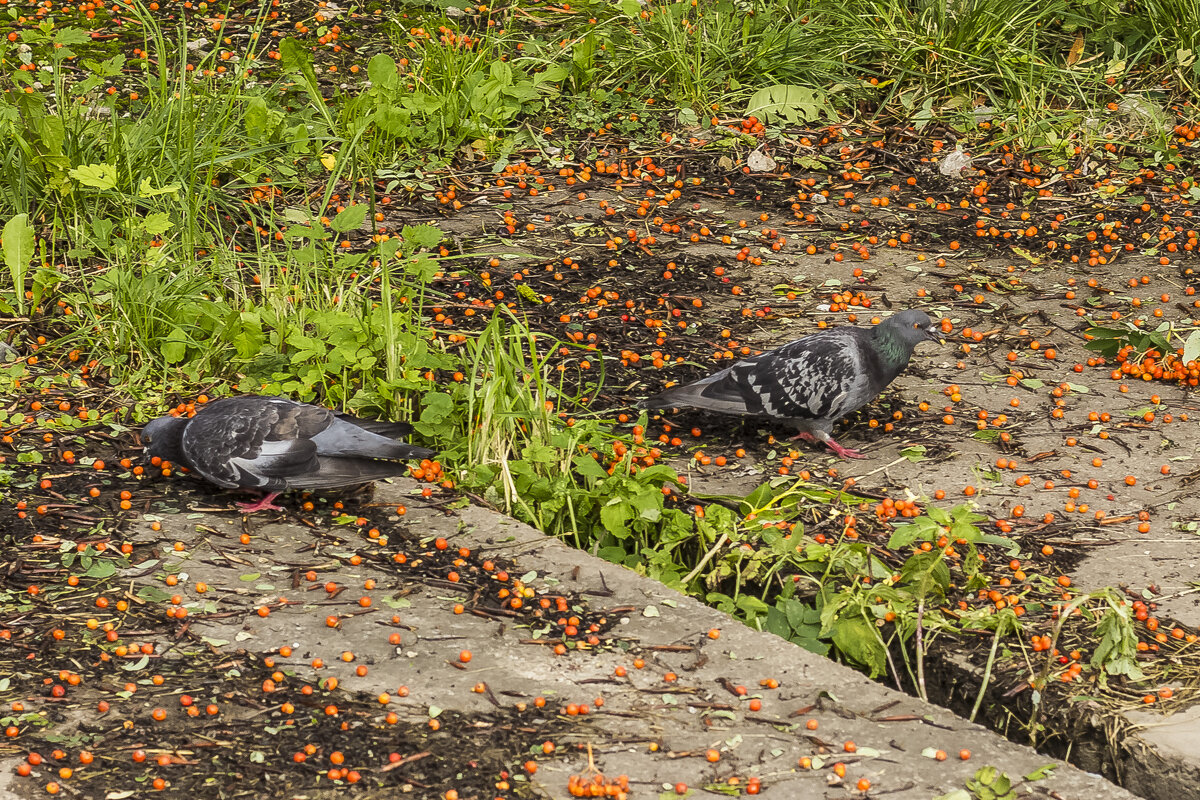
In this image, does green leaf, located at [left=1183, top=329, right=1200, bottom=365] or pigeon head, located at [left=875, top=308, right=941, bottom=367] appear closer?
green leaf, located at [left=1183, top=329, right=1200, bottom=365]

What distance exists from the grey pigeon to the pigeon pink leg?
1.48 meters

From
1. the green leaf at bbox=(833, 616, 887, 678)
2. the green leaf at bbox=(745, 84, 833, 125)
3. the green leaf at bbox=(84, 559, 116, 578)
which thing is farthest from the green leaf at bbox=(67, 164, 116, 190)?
the green leaf at bbox=(745, 84, 833, 125)

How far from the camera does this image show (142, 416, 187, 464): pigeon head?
4062mm

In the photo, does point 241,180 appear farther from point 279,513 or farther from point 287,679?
point 287,679

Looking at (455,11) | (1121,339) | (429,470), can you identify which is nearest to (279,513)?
(429,470)

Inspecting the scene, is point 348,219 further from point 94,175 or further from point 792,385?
point 792,385

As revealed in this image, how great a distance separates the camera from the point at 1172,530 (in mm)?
4117

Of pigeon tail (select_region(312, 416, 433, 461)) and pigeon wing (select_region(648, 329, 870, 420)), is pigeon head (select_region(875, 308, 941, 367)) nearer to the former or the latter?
pigeon wing (select_region(648, 329, 870, 420))

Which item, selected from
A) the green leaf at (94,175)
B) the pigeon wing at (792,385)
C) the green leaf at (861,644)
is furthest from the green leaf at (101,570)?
the green leaf at (861,644)

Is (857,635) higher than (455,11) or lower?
lower

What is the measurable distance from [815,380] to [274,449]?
6.67 ft

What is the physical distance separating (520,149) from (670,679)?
4669 mm

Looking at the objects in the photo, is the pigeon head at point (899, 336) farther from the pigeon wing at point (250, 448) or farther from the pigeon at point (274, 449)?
the pigeon wing at point (250, 448)

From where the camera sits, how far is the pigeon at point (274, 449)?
396cm
